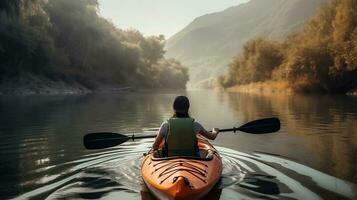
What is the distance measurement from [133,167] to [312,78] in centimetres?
4855

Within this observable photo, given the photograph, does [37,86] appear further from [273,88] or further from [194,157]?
[194,157]

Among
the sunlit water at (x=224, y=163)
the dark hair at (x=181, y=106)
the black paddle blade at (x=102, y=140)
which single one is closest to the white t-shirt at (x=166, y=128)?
the dark hair at (x=181, y=106)

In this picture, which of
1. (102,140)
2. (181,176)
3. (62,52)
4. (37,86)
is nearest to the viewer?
(181,176)

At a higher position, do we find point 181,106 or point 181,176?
point 181,106

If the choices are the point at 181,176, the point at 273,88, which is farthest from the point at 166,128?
the point at 273,88

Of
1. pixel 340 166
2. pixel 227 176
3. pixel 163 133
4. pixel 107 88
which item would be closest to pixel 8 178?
pixel 163 133

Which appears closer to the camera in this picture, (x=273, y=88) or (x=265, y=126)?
(x=265, y=126)

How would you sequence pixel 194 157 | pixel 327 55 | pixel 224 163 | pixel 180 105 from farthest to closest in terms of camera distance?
pixel 327 55
pixel 224 163
pixel 180 105
pixel 194 157

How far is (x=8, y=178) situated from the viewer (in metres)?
9.18

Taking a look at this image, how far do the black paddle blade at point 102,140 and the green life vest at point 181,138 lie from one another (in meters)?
2.32

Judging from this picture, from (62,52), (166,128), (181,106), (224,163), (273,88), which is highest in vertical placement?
(62,52)

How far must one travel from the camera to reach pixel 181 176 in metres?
6.79

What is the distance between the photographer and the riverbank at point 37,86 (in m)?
47.2

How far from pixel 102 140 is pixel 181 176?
4.26 meters
